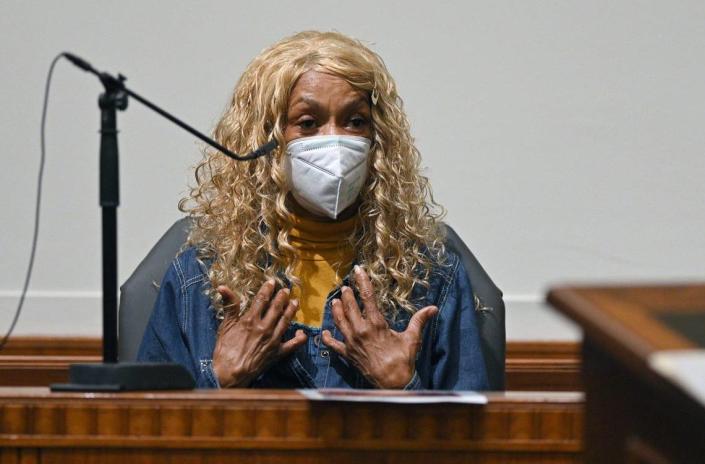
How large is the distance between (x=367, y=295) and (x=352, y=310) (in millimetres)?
48

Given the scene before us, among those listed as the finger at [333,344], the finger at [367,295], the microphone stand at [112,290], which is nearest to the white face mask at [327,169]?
the finger at [367,295]

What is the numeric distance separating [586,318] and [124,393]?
0.95m

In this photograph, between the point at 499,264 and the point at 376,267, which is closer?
the point at 376,267

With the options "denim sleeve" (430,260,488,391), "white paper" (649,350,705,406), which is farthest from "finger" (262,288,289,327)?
"white paper" (649,350,705,406)

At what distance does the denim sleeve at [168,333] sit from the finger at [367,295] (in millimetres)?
331

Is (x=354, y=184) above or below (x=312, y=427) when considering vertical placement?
above

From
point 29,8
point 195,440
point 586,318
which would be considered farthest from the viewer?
point 29,8

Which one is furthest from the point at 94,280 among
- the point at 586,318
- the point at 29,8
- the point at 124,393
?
the point at 586,318

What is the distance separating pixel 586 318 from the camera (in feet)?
5.01

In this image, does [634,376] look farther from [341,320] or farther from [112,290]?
[341,320]

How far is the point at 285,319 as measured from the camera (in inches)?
107

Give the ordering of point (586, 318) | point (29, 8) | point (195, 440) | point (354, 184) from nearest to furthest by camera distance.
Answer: point (586, 318), point (195, 440), point (354, 184), point (29, 8)

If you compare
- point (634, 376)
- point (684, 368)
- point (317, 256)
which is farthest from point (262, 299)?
point (684, 368)

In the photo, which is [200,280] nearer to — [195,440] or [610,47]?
[195,440]
